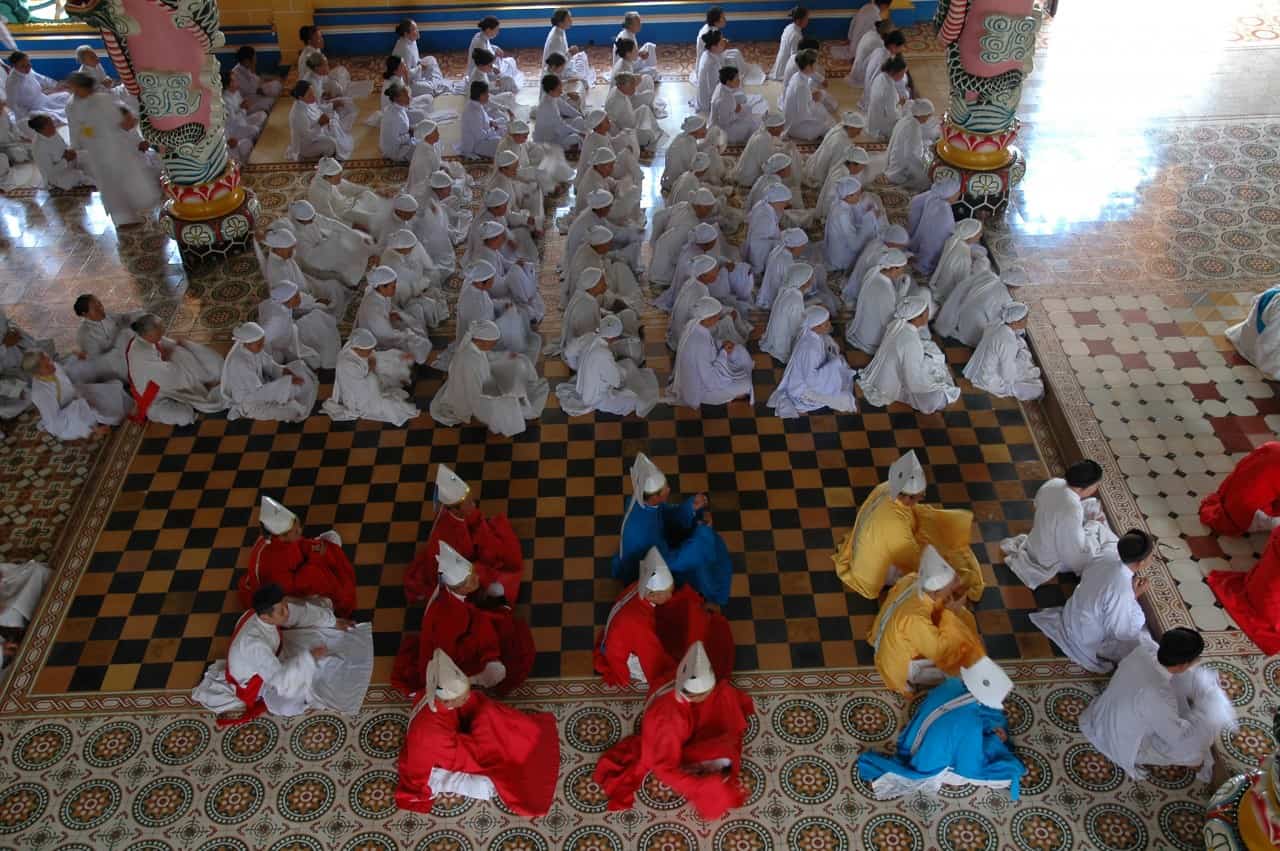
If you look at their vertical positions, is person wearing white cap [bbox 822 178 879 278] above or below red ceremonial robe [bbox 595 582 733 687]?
above

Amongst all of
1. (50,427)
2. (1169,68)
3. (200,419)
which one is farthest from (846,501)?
(1169,68)

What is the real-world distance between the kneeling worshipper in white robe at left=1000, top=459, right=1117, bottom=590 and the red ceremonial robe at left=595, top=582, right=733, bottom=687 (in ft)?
7.06

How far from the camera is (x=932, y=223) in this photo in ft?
32.2

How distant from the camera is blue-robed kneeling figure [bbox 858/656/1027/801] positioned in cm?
572

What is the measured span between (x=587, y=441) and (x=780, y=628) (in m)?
2.39

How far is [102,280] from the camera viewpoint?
1046cm

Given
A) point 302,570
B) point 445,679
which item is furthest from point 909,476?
point 302,570

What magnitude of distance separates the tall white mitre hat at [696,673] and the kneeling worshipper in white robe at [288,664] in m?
2.25

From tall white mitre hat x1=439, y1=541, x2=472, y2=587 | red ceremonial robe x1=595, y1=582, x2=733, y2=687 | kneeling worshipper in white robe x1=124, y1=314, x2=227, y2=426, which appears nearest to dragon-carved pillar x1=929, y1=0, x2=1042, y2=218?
red ceremonial robe x1=595, y1=582, x2=733, y2=687

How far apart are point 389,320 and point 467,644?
11.8 ft

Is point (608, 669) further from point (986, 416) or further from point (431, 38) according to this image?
point (431, 38)

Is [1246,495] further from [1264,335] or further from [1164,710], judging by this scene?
[1164,710]

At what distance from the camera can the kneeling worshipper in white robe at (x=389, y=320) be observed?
8859mm

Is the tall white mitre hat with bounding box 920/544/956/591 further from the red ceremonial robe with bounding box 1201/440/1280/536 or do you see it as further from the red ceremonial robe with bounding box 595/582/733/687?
the red ceremonial robe with bounding box 1201/440/1280/536
